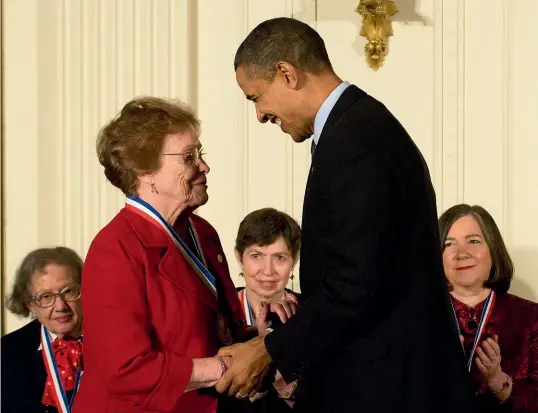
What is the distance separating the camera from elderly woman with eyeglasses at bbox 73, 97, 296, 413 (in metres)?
3.25

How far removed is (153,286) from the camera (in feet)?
10.9

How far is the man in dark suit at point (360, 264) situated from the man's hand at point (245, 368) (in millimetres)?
56

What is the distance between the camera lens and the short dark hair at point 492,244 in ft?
16.0

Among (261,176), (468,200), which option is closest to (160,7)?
(261,176)

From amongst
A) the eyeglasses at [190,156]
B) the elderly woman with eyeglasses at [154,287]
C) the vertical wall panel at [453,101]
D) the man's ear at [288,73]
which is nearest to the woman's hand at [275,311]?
the elderly woman with eyeglasses at [154,287]

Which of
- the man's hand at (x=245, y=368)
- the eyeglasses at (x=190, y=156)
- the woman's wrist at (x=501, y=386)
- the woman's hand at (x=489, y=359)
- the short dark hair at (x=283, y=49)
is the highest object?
the short dark hair at (x=283, y=49)

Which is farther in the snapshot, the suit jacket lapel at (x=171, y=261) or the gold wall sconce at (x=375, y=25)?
the gold wall sconce at (x=375, y=25)

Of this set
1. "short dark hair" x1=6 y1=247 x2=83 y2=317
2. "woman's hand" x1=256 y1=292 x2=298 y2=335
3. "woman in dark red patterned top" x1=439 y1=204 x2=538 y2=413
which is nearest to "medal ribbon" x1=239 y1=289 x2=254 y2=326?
"short dark hair" x1=6 y1=247 x2=83 y2=317

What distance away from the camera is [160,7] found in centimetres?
595

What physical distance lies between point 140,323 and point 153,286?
0.43 feet

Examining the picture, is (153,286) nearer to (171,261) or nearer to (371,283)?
(171,261)

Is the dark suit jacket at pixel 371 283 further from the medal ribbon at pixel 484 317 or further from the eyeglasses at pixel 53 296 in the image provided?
the eyeglasses at pixel 53 296

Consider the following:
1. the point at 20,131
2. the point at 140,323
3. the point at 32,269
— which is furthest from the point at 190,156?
the point at 20,131

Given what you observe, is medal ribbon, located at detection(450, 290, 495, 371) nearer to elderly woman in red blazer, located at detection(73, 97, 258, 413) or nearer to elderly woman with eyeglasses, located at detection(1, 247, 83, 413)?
elderly woman in red blazer, located at detection(73, 97, 258, 413)
